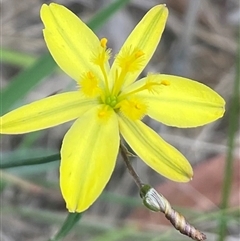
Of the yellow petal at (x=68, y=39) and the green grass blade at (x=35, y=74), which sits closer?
the yellow petal at (x=68, y=39)

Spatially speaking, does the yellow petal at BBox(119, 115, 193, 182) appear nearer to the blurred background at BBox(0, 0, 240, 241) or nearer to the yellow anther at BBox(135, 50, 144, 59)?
the yellow anther at BBox(135, 50, 144, 59)

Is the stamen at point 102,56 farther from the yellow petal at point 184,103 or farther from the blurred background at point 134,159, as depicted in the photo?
the blurred background at point 134,159

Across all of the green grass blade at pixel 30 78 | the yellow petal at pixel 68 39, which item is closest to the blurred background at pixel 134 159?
the green grass blade at pixel 30 78

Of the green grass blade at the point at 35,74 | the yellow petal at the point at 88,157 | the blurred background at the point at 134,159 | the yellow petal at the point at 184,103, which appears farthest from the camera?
the blurred background at the point at 134,159

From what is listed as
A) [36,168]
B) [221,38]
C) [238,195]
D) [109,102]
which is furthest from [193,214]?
[221,38]

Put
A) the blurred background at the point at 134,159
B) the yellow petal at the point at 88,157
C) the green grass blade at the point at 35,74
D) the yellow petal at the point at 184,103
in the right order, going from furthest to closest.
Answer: the blurred background at the point at 134,159
the green grass blade at the point at 35,74
the yellow petal at the point at 184,103
the yellow petal at the point at 88,157

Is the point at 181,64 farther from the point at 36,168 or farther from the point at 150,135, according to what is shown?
the point at 150,135

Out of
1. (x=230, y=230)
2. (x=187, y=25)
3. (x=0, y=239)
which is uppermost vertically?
(x=187, y=25)

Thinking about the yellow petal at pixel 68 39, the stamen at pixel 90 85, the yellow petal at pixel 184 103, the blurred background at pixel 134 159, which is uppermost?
the yellow petal at pixel 68 39
